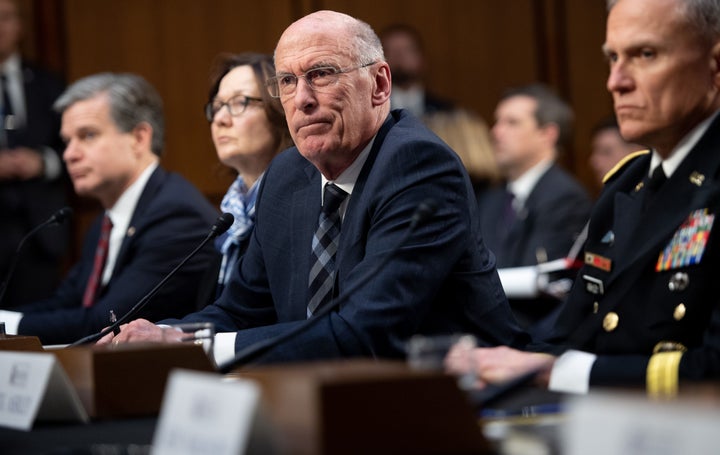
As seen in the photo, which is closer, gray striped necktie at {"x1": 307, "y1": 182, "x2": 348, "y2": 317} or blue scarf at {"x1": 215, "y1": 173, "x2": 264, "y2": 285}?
gray striped necktie at {"x1": 307, "y1": 182, "x2": 348, "y2": 317}

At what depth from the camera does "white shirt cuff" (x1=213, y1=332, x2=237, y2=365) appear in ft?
9.13

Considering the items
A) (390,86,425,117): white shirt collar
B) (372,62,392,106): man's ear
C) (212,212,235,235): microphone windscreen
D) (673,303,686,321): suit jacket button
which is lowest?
(673,303,686,321): suit jacket button

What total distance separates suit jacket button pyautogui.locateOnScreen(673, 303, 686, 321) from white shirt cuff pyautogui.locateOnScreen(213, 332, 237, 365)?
1058 millimetres

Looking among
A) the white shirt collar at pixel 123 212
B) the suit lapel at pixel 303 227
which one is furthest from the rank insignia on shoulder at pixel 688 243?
the white shirt collar at pixel 123 212

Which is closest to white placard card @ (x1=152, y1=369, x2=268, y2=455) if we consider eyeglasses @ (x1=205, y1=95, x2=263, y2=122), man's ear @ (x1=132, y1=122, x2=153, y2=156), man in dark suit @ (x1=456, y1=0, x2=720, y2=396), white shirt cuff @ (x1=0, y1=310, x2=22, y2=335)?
man in dark suit @ (x1=456, y1=0, x2=720, y2=396)

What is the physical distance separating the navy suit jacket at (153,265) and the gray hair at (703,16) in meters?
2.10

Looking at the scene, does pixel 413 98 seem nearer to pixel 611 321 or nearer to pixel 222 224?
pixel 222 224

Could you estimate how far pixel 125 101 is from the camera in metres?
4.89

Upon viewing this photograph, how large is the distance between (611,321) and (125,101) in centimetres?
295

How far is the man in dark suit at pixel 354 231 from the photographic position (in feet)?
8.82

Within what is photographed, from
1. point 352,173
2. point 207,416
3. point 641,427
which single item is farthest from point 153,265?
point 641,427

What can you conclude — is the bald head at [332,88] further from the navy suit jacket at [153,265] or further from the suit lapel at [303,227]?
the navy suit jacket at [153,265]

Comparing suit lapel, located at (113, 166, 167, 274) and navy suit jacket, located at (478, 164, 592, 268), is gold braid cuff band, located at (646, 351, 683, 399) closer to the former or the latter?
suit lapel, located at (113, 166, 167, 274)

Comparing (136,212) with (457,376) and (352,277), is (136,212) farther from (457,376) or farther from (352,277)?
(457,376)
